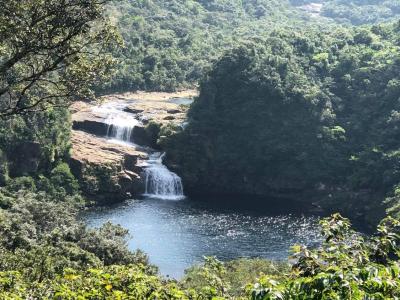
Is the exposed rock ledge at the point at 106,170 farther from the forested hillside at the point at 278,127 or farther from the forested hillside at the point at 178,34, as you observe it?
the forested hillside at the point at 178,34

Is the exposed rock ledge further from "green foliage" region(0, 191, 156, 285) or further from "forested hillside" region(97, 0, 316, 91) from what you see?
"forested hillside" region(97, 0, 316, 91)

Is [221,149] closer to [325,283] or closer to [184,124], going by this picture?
[184,124]

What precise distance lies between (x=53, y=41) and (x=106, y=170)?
1676 inches

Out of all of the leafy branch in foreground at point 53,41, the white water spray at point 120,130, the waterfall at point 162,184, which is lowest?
the waterfall at point 162,184

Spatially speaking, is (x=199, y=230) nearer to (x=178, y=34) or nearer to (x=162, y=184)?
(x=162, y=184)

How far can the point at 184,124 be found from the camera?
6562cm

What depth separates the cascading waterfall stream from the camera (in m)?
60.9

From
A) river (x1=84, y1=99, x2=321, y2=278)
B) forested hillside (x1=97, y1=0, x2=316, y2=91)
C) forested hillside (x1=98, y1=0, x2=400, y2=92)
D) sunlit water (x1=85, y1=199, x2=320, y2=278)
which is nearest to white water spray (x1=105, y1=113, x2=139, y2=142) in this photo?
river (x1=84, y1=99, x2=321, y2=278)

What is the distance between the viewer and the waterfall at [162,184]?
199 ft

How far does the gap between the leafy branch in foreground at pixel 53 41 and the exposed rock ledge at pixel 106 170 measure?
40.6 m

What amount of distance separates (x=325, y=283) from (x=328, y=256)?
54.1 inches

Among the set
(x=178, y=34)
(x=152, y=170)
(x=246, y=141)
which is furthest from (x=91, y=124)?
(x=178, y=34)

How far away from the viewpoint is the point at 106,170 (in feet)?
190

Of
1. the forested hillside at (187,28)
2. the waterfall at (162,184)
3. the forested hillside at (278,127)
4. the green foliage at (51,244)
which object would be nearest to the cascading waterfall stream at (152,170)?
the waterfall at (162,184)
